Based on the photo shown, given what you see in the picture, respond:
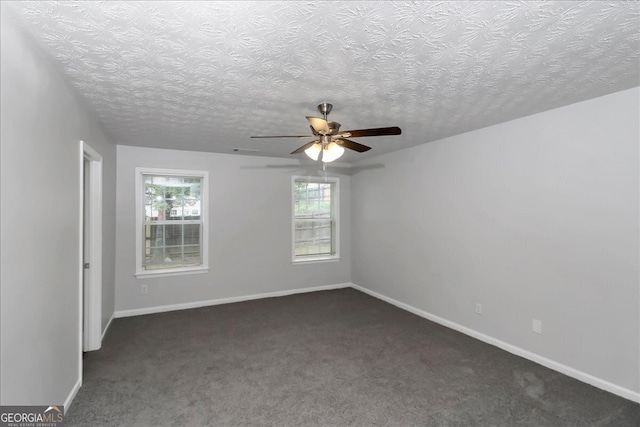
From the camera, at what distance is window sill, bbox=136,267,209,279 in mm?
4504

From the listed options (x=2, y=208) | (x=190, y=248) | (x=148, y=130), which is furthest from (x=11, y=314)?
(x=190, y=248)

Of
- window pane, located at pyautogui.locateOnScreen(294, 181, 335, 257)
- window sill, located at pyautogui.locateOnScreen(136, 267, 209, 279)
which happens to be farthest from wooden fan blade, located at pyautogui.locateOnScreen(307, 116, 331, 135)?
window sill, located at pyautogui.locateOnScreen(136, 267, 209, 279)

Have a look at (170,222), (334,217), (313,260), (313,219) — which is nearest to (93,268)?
(170,222)

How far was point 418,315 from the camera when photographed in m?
4.41

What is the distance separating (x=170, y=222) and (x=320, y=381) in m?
3.39

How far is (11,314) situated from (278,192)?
408 cm

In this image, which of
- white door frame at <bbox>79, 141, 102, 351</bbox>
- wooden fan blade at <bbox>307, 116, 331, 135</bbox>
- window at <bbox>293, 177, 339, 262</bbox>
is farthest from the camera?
window at <bbox>293, 177, 339, 262</bbox>

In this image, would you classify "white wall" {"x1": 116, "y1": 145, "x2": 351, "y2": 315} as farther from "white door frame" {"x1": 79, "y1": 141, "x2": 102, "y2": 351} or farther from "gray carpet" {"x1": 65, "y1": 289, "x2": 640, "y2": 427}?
"white door frame" {"x1": 79, "y1": 141, "x2": 102, "y2": 351}

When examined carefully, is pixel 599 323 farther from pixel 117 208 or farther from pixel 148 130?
pixel 117 208

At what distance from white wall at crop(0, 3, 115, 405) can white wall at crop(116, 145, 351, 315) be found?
202 centimetres

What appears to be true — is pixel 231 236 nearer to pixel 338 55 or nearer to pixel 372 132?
pixel 372 132

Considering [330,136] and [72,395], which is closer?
[72,395]

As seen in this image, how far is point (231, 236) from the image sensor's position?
5.08 metres

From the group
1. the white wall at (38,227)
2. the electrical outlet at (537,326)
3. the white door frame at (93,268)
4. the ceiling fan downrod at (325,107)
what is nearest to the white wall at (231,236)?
the white door frame at (93,268)
